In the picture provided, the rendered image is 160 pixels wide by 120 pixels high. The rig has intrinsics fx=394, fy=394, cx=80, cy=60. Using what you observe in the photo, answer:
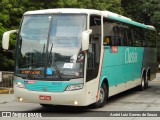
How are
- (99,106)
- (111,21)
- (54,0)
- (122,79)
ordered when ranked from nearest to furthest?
(99,106) → (111,21) → (122,79) → (54,0)

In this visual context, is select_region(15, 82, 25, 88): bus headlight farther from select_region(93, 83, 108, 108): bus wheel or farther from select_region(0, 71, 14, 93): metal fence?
select_region(0, 71, 14, 93): metal fence

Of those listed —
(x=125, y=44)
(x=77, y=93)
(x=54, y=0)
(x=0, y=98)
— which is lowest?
(x=0, y=98)

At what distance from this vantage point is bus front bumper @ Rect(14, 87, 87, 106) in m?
11.5

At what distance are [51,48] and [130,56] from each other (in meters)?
6.12

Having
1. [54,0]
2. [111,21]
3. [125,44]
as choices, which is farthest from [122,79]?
[54,0]

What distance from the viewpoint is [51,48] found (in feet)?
39.0

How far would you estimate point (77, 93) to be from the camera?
11562 millimetres

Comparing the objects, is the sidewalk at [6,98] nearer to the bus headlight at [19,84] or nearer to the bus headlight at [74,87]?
the bus headlight at [19,84]

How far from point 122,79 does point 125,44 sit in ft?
4.92

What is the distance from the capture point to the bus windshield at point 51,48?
460 inches

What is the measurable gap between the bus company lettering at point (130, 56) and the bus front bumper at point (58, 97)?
5285mm

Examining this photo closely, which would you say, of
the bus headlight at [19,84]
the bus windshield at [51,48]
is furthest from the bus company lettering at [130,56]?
the bus headlight at [19,84]

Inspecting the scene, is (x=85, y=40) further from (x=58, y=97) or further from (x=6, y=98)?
(x=6, y=98)

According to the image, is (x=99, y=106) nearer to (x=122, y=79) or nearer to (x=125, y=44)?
(x=122, y=79)
